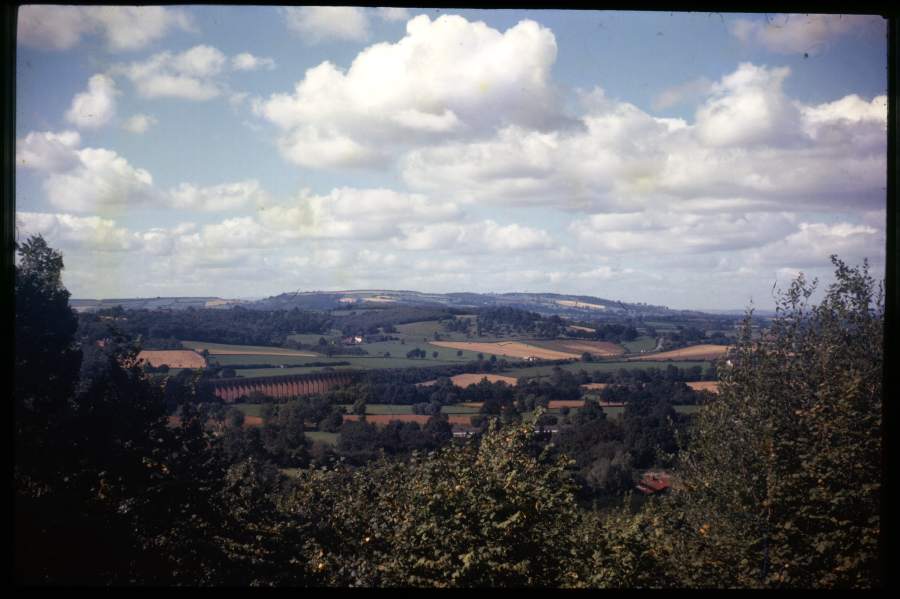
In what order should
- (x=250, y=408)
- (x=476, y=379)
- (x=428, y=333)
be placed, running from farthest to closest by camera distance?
(x=428, y=333) → (x=476, y=379) → (x=250, y=408)

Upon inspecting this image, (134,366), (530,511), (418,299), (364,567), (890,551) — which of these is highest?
(418,299)

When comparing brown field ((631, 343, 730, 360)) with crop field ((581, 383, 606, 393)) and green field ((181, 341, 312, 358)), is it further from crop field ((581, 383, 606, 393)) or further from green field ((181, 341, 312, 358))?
green field ((181, 341, 312, 358))

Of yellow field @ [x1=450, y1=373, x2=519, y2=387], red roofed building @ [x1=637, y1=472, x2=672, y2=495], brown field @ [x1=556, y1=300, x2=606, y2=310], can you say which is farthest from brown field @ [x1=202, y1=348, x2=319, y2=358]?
red roofed building @ [x1=637, y1=472, x2=672, y2=495]

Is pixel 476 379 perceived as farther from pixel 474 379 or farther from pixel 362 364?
pixel 362 364

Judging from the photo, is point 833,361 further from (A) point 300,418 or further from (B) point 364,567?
(A) point 300,418

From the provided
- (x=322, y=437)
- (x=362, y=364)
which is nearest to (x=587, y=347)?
(x=362, y=364)

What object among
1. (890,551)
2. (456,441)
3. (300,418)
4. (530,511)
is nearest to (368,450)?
(300,418)
